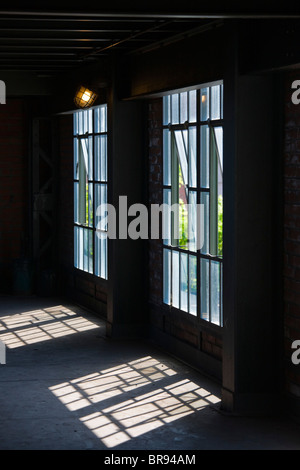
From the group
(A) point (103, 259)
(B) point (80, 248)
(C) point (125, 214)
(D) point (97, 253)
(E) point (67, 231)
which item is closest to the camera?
(C) point (125, 214)

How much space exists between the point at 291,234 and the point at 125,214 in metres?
3.36

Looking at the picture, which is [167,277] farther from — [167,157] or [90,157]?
[90,157]

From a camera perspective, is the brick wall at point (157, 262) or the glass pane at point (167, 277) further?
the glass pane at point (167, 277)

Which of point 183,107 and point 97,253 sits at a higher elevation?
point 183,107

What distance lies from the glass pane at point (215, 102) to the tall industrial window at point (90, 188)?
2.86 metres

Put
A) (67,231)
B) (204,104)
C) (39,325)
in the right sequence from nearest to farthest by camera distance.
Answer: (204,104) < (39,325) < (67,231)

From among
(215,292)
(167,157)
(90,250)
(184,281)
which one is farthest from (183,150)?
(90,250)

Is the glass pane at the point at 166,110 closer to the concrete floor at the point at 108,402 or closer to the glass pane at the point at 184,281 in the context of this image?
the glass pane at the point at 184,281

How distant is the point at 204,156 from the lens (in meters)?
7.69

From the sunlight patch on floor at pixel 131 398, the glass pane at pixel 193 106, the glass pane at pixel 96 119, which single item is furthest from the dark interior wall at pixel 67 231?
the glass pane at pixel 193 106

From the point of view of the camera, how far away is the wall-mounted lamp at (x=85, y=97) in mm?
9758

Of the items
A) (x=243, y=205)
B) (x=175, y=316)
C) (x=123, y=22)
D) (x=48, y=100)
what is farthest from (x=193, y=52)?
(x=48, y=100)

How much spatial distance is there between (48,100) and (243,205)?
263 inches

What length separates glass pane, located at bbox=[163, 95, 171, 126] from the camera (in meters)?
8.65
